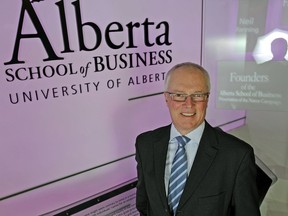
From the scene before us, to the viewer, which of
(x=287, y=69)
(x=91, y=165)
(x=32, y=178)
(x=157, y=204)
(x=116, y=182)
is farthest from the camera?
(x=287, y=69)

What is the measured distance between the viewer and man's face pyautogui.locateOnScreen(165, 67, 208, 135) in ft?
4.40

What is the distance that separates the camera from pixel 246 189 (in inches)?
51.5

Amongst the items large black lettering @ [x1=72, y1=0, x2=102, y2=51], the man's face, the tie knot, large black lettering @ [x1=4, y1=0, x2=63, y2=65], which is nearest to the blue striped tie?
the tie knot

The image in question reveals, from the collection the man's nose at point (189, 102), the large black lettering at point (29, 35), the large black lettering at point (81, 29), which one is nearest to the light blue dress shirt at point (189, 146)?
the man's nose at point (189, 102)

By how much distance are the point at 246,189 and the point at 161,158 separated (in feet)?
1.45

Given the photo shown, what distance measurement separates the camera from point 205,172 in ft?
4.46

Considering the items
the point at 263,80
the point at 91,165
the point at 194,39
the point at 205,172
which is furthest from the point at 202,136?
the point at 263,80

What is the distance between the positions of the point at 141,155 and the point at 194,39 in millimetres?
960

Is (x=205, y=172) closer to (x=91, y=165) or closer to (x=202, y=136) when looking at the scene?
(x=202, y=136)

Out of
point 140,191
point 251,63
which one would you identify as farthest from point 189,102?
point 251,63

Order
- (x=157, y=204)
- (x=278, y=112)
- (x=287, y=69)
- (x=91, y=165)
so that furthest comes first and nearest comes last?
1. (x=278, y=112)
2. (x=287, y=69)
3. (x=91, y=165)
4. (x=157, y=204)

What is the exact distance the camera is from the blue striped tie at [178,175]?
1.41 metres

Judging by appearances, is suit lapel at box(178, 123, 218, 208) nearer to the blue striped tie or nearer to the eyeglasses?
the blue striped tie

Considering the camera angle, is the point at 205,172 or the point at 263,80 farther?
the point at 263,80
